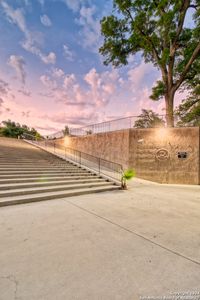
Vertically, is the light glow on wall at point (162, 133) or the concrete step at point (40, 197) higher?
the light glow on wall at point (162, 133)

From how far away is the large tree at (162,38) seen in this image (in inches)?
502

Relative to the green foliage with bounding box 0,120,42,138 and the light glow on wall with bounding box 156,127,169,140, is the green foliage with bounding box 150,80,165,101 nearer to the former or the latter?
the light glow on wall with bounding box 156,127,169,140

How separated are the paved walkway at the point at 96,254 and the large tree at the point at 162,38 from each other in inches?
421

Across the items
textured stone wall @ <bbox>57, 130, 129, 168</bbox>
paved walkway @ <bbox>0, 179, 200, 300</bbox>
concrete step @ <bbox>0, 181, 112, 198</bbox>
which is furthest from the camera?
textured stone wall @ <bbox>57, 130, 129, 168</bbox>

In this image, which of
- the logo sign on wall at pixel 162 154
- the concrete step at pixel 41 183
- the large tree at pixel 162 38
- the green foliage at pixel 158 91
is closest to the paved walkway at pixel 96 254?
the concrete step at pixel 41 183

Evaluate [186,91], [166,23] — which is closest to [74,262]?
[166,23]

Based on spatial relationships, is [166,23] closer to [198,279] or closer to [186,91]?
[186,91]

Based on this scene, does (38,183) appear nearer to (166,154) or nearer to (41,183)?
(41,183)

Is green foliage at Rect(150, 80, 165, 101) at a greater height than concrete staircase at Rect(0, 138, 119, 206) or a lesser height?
greater

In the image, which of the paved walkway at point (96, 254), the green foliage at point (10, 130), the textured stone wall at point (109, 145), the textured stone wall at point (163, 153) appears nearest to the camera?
the paved walkway at point (96, 254)

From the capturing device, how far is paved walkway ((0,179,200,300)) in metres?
1.75

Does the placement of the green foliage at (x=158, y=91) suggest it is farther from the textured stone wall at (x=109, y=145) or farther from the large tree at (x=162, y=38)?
the textured stone wall at (x=109, y=145)

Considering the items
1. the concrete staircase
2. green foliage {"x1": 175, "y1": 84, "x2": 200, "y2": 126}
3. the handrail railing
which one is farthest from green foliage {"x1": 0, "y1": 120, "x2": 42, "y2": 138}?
the concrete staircase

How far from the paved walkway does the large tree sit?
1070 centimetres
